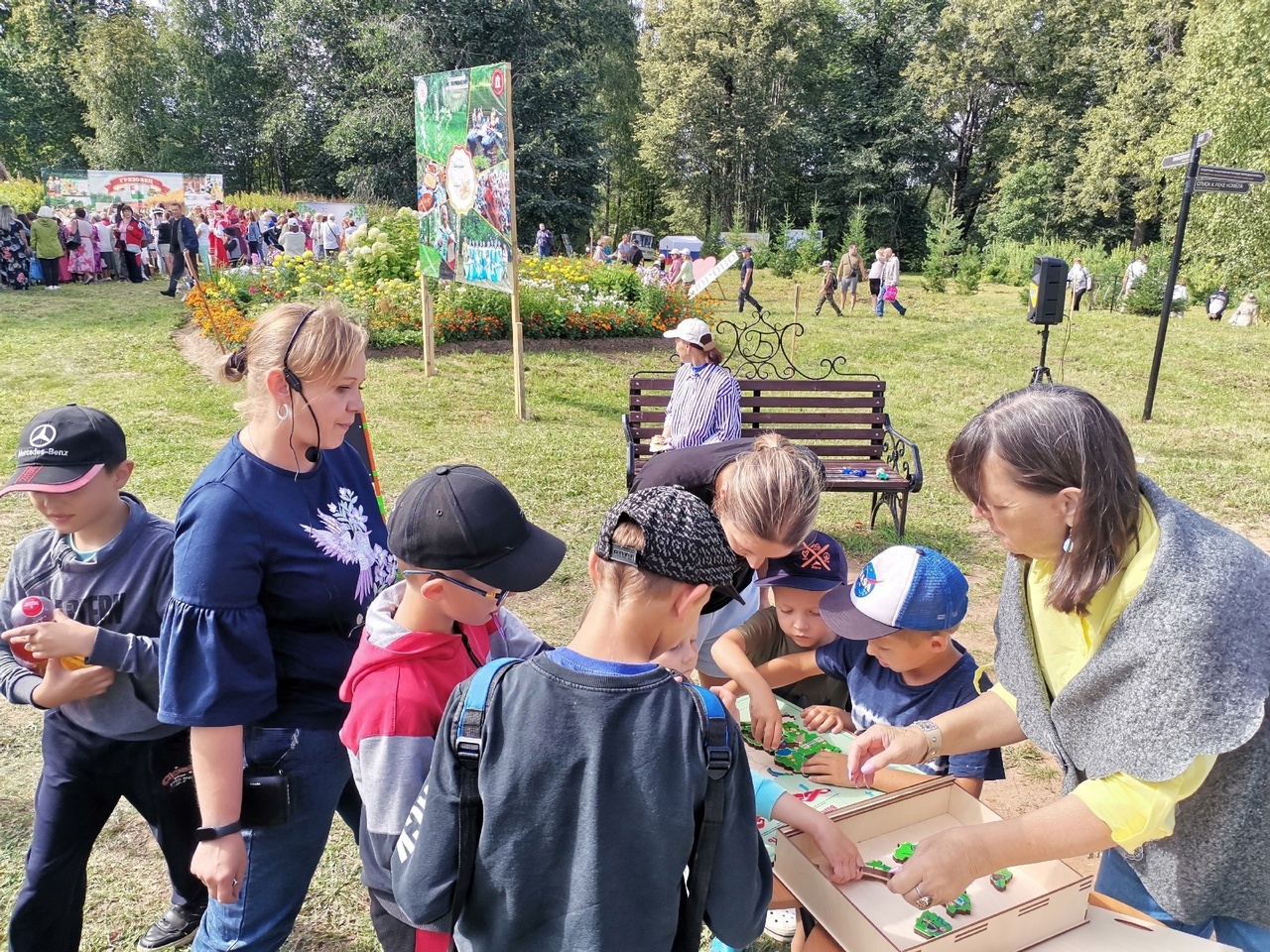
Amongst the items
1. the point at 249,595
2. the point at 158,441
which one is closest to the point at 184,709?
the point at 249,595

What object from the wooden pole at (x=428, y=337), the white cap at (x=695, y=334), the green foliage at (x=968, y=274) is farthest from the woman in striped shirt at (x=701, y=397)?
the green foliage at (x=968, y=274)

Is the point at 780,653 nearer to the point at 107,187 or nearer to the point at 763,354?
the point at 763,354

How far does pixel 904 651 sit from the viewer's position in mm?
2197

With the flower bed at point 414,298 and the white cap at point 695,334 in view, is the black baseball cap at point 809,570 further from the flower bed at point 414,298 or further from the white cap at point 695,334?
the flower bed at point 414,298

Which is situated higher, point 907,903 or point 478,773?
point 478,773

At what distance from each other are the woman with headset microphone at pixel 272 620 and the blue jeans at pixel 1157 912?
5.67ft

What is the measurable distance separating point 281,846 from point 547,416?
816 cm

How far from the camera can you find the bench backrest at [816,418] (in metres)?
7.07

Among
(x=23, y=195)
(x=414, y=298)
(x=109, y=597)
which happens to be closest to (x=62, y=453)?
(x=109, y=597)

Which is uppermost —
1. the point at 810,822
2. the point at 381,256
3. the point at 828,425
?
the point at 381,256

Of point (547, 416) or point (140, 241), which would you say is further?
point (140, 241)

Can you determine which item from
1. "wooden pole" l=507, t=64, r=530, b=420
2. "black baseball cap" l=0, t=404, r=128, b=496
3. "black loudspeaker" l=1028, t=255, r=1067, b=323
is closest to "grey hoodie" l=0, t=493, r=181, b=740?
"black baseball cap" l=0, t=404, r=128, b=496

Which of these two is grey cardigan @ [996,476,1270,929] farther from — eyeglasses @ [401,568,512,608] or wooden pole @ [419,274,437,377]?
wooden pole @ [419,274,437,377]

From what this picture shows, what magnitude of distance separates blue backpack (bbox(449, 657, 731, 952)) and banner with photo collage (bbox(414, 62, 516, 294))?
7.63 m
